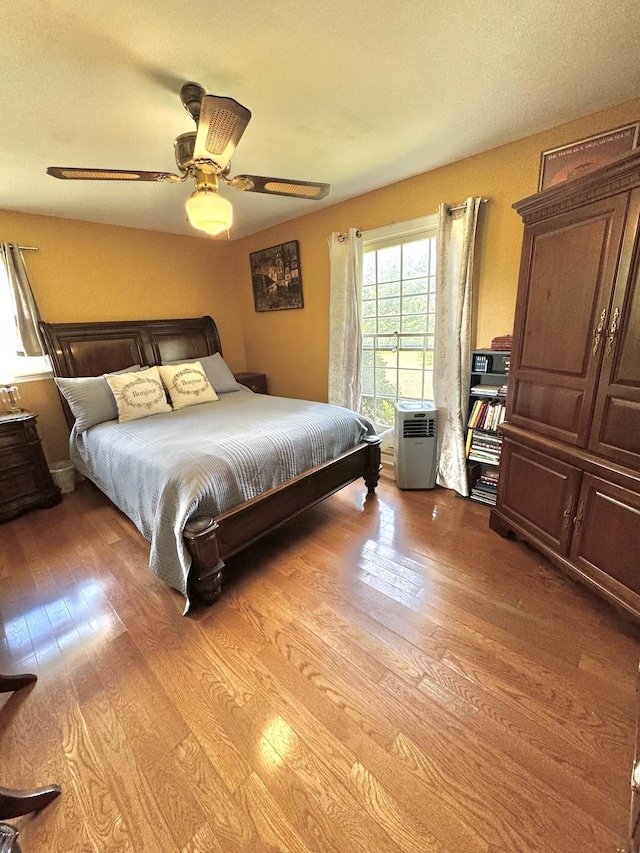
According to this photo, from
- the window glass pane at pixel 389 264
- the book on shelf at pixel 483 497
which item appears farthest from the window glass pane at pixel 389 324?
→ the book on shelf at pixel 483 497

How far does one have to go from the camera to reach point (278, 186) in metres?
1.70

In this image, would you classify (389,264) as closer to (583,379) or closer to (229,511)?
(583,379)

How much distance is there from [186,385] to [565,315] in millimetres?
2755

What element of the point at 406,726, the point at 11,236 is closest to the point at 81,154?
the point at 11,236

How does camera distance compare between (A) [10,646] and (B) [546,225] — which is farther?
(B) [546,225]

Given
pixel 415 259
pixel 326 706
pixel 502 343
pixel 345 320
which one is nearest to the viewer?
pixel 326 706

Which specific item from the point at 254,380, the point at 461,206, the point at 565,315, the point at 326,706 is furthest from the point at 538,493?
the point at 254,380

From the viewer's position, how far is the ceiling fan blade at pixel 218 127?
1.14m

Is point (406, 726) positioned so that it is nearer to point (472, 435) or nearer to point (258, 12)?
point (472, 435)

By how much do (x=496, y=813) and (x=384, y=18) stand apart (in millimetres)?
2569

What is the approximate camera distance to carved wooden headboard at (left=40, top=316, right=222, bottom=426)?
9.77ft

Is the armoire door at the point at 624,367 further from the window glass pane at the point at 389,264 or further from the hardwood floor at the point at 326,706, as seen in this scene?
the window glass pane at the point at 389,264

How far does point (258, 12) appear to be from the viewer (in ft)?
3.75

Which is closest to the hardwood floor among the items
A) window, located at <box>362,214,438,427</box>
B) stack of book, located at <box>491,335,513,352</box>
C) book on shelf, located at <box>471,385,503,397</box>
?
book on shelf, located at <box>471,385,503,397</box>
